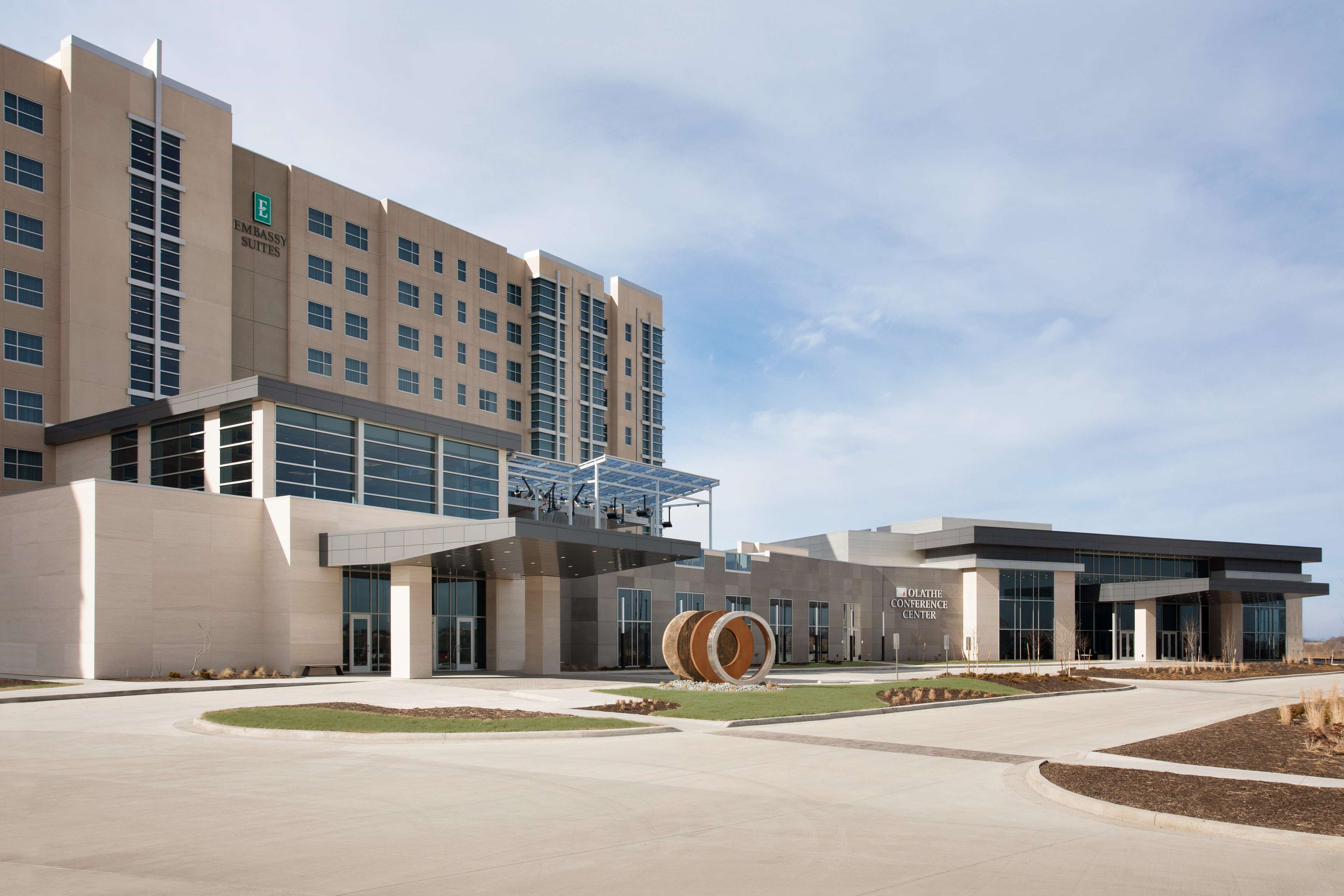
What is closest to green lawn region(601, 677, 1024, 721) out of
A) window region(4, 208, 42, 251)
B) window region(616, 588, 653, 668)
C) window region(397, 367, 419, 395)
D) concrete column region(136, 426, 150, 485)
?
window region(616, 588, 653, 668)

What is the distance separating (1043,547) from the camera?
7494 cm

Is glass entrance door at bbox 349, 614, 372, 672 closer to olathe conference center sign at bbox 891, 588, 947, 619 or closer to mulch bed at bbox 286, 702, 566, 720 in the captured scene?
mulch bed at bbox 286, 702, 566, 720

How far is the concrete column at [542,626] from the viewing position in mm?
43406

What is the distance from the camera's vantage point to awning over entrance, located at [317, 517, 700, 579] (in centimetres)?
3384

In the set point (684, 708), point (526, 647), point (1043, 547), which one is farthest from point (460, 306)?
point (684, 708)

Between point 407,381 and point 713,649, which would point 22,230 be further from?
point 713,649

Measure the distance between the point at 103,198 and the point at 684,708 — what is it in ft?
132

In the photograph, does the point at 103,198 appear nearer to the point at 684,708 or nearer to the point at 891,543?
the point at 684,708

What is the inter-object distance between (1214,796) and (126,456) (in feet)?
139

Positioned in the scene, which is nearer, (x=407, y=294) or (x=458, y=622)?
(x=458, y=622)

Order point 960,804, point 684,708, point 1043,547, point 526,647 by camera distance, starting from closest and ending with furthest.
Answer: point 960,804 → point 684,708 → point 526,647 → point 1043,547

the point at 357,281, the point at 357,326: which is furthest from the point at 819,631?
the point at 357,281

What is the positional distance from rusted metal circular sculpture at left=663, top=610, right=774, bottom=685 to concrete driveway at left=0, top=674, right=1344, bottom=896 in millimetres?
14386

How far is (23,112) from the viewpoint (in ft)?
157
